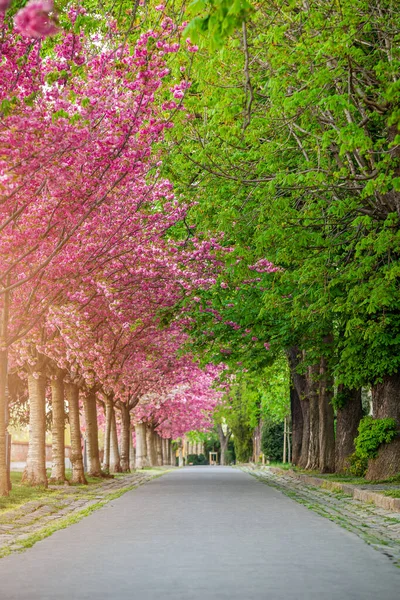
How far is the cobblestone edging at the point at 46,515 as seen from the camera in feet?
38.4

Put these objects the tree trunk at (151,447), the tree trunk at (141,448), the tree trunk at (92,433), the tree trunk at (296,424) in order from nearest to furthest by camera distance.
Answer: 1. the tree trunk at (92,433)
2. the tree trunk at (296,424)
3. the tree trunk at (141,448)
4. the tree trunk at (151,447)

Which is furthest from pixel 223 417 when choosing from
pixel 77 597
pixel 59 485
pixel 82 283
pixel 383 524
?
pixel 77 597

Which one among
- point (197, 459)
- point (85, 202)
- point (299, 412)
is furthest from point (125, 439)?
point (197, 459)

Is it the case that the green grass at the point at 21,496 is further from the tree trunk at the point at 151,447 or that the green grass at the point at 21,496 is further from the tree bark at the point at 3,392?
the tree trunk at the point at 151,447

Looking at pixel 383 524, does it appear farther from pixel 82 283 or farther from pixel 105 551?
pixel 82 283

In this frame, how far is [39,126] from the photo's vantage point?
45.9 ft

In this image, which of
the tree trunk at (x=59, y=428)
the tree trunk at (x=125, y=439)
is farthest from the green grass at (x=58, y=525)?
the tree trunk at (x=125, y=439)

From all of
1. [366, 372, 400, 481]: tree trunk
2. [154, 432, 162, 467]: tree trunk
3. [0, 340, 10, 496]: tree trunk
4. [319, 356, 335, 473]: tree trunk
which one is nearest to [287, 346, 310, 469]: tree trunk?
[319, 356, 335, 473]: tree trunk

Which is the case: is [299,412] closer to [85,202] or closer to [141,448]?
[141,448]

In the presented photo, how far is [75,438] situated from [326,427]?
8706mm

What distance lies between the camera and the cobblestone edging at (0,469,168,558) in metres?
11.7

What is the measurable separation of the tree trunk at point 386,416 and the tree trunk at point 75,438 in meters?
8.23

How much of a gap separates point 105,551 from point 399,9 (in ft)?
36.3

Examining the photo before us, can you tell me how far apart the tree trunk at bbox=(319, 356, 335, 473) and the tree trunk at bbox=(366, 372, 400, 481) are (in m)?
6.33
